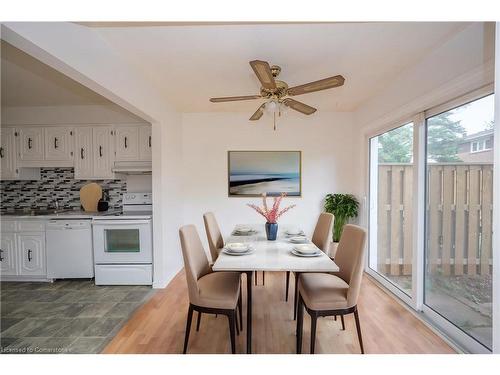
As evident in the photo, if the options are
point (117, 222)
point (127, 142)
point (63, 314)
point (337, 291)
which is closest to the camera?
point (337, 291)

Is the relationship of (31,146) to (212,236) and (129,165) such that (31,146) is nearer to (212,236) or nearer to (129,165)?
(129,165)

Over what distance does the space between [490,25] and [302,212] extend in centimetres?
291

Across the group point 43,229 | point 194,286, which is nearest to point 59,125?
point 43,229

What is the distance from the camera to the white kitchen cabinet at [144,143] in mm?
3645

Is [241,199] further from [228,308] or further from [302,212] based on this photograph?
[228,308]

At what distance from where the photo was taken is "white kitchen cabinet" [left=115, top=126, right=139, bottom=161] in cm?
365

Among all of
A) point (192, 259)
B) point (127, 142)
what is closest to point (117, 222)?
point (127, 142)

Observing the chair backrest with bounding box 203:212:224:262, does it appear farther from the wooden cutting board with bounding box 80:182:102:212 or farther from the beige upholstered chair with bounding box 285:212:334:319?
the wooden cutting board with bounding box 80:182:102:212

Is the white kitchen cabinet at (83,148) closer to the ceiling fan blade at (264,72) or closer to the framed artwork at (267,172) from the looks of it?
the framed artwork at (267,172)

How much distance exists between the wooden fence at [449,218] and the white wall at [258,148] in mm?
1009

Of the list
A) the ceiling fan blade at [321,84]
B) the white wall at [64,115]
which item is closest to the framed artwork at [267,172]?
the white wall at [64,115]

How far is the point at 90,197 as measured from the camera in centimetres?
381

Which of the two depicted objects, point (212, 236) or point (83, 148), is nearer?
point (212, 236)

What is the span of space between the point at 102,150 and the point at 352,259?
3632 mm
